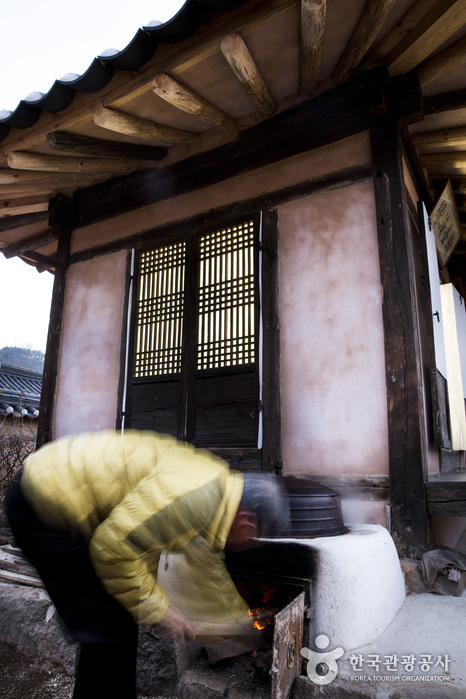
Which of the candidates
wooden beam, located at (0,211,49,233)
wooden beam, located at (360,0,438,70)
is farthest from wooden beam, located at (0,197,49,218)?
wooden beam, located at (360,0,438,70)

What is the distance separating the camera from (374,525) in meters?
3.79

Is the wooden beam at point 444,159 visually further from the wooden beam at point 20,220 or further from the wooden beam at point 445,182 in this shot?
the wooden beam at point 20,220

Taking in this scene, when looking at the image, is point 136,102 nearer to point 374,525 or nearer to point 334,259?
point 334,259

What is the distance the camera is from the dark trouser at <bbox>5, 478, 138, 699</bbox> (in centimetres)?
235

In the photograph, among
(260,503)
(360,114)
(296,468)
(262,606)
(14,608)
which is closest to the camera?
(260,503)

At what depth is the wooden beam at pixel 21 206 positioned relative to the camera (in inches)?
258

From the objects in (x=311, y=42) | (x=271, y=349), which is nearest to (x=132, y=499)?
(x=271, y=349)

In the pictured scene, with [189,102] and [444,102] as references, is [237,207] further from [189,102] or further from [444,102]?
[444,102]

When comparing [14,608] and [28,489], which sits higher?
[28,489]

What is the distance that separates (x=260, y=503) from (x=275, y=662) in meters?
0.79

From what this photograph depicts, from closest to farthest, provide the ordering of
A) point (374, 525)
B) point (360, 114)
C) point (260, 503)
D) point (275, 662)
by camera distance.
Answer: point (275, 662) → point (260, 503) → point (374, 525) → point (360, 114)

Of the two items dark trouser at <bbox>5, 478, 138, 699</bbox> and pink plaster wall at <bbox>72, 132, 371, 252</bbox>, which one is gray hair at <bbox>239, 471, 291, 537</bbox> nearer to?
dark trouser at <bbox>5, 478, 138, 699</bbox>

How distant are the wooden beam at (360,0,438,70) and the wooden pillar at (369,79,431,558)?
0.32 m

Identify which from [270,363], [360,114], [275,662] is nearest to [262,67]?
[360,114]
